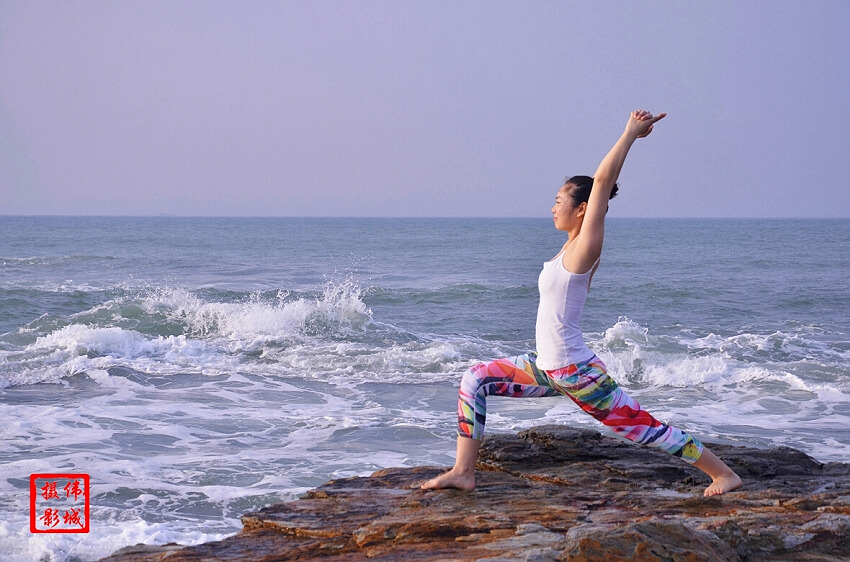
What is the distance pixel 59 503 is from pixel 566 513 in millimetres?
4009

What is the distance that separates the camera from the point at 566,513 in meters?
3.62

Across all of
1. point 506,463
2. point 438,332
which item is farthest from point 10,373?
point 506,463

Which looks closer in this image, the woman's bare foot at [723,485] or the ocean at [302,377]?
the woman's bare foot at [723,485]

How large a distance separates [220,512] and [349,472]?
1.37 metres

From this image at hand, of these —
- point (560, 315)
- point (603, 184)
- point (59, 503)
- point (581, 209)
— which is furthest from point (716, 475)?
point (59, 503)

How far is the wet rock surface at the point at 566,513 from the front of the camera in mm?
2994

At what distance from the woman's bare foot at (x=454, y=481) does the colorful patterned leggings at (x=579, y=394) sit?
0.19 m

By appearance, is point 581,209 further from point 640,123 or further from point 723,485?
point 723,485

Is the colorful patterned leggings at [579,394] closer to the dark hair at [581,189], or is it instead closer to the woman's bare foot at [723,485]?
the woman's bare foot at [723,485]

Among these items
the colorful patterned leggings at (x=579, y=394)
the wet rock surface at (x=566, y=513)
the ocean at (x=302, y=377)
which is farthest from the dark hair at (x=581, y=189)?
the ocean at (x=302, y=377)

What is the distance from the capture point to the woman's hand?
3.51m

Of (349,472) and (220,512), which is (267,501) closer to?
(220,512)

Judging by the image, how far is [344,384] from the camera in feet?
37.3

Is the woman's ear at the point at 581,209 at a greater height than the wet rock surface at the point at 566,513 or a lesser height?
greater
